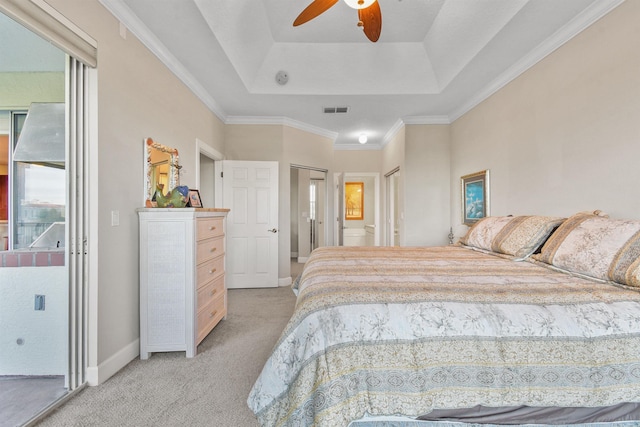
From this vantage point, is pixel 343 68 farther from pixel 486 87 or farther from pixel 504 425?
pixel 504 425

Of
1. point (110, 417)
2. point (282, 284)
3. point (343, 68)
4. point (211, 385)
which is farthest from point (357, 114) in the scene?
point (110, 417)

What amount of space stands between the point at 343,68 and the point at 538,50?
1.86 metres

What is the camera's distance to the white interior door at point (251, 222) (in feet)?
14.2

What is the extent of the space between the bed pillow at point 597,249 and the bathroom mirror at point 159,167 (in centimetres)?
294

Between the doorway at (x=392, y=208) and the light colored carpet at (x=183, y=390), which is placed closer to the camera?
the light colored carpet at (x=183, y=390)

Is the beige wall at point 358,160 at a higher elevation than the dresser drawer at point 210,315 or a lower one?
higher

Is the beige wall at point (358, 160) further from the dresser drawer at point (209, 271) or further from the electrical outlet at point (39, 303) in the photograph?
the electrical outlet at point (39, 303)

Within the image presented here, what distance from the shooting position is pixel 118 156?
2.15 meters

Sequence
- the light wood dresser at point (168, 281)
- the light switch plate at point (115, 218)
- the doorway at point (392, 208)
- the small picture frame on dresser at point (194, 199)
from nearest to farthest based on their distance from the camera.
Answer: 1. the light switch plate at point (115, 218)
2. the light wood dresser at point (168, 281)
3. the small picture frame on dresser at point (194, 199)
4. the doorway at point (392, 208)

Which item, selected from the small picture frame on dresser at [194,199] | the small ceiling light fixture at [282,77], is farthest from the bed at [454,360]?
the small ceiling light fixture at [282,77]

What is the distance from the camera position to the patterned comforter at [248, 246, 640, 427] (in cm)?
113

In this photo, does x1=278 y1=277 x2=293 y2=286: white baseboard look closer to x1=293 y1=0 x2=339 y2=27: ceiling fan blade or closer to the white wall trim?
the white wall trim

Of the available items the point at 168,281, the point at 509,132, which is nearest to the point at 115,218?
the point at 168,281

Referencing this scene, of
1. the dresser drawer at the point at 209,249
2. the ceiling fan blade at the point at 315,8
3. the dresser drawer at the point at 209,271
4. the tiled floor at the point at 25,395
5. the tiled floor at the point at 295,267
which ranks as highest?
the ceiling fan blade at the point at 315,8
